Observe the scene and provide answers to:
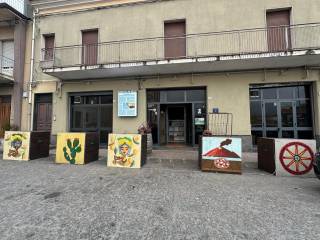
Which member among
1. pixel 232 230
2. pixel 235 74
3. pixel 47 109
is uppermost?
pixel 235 74

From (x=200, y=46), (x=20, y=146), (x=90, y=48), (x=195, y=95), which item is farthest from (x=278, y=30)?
(x=20, y=146)

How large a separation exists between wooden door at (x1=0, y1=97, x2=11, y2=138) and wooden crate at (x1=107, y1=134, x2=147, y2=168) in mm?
9357

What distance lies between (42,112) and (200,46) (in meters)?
10.1

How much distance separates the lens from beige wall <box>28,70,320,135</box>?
8.85 meters

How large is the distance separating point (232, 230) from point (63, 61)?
1161 centimetres

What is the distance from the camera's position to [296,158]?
17.0 feet

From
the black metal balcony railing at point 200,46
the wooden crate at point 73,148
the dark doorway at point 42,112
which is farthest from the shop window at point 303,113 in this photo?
the dark doorway at point 42,112

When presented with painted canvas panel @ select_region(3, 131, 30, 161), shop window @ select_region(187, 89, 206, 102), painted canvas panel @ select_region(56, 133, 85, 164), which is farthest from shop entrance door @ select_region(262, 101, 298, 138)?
painted canvas panel @ select_region(3, 131, 30, 161)

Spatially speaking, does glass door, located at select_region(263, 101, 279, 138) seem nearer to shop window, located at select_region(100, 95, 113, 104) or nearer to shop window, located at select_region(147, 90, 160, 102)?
shop window, located at select_region(147, 90, 160, 102)

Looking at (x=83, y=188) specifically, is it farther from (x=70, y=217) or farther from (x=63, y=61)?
(x=63, y=61)

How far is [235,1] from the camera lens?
9117 mm

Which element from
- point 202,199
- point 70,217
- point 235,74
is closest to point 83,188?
point 70,217

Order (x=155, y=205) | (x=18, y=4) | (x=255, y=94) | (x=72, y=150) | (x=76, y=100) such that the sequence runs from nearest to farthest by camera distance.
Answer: (x=155, y=205), (x=72, y=150), (x=255, y=94), (x=18, y=4), (x=76, y=100)

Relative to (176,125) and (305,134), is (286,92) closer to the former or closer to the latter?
(305,134)
